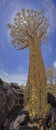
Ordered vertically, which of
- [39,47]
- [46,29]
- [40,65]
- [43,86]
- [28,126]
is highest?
[46,29]

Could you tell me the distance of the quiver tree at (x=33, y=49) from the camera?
46.7ft

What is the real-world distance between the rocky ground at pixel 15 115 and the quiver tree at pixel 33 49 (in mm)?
524

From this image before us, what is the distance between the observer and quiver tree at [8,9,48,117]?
14242 millimetres

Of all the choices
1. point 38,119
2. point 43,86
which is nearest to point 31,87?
point 43,86

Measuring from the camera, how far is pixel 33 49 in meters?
15.0

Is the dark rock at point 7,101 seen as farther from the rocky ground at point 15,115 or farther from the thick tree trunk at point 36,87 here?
the thick tree trunk at point 36,87

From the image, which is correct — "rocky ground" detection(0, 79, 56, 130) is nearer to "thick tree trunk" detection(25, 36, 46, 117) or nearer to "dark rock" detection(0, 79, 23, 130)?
"dark rock" detection(0, 79, 23, 130)

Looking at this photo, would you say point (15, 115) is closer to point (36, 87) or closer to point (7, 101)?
point (7, 101)

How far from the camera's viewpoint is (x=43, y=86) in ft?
47.4

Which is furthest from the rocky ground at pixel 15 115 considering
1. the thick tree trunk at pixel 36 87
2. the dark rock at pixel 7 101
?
the thick tree trunk at pixel 36 87

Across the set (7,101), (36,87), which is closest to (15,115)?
(7,101)

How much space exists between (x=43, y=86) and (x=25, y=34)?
350 centimetres

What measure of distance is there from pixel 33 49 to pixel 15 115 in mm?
4251

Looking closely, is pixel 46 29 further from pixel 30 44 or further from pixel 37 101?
pixel 37 101
